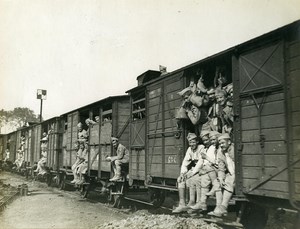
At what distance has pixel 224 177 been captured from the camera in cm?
631

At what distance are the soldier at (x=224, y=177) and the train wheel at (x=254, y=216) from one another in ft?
1.49

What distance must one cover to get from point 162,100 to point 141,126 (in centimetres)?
154

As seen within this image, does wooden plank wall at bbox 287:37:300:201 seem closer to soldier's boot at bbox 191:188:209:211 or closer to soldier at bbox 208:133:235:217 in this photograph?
soldier at bbox 208:133:235:217

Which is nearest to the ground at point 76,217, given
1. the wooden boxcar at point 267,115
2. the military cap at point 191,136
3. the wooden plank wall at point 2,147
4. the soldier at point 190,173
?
the soldier at point 190,173

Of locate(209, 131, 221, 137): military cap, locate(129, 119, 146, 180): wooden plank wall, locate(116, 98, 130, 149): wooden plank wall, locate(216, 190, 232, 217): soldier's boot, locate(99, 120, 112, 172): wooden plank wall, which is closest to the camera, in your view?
locate(216, 190, 232, 217): soldier's boot

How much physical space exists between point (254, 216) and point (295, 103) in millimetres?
2544

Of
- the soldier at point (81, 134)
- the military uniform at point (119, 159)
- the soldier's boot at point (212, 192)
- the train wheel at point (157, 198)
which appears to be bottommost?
the train wheel at point (157, 198)

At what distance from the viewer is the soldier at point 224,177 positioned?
6.00 metres

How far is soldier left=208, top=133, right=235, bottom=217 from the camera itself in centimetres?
600

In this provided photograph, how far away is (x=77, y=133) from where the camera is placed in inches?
588

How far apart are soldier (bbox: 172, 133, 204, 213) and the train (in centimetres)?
38

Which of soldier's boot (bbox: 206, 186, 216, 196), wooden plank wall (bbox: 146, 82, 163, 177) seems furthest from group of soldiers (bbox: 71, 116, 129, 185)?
soldier's boot (bbox: 206, 186, 216, 196)

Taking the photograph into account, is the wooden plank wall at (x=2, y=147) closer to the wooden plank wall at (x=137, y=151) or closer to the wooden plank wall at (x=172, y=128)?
the wooden plank wall at (x=137, y=151)

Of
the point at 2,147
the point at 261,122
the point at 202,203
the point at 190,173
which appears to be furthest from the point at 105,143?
the point at 2,147
